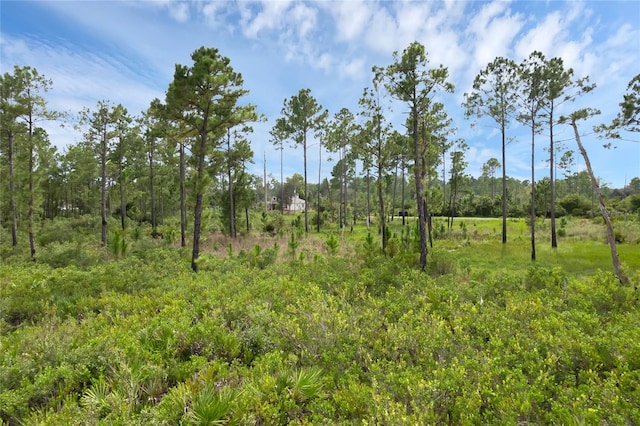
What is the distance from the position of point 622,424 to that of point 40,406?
6.00 meters

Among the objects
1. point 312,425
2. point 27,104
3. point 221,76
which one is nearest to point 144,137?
point 27,104

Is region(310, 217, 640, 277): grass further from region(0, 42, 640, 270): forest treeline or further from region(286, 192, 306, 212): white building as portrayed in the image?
region(286, 192, 306, 212): white building

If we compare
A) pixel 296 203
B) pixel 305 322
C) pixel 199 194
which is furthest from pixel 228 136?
pixel 296 203

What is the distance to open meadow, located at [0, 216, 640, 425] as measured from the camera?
2.92m

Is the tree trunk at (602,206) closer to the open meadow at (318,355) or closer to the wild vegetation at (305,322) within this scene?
the wild vegetation at (305,322)

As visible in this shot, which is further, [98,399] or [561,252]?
[561,252]

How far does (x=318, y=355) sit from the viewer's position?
14.0 ft

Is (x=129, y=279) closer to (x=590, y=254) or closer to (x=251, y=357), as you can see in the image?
(x=251, y=357)

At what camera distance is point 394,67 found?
11219 millimetres

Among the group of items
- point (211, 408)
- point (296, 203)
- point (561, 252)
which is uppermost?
point (296, 203)

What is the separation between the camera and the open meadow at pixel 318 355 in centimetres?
292

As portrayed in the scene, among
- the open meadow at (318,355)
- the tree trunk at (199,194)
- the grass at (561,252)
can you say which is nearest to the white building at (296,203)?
the grass at (561,252)

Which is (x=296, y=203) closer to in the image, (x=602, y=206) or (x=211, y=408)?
(x=602, y=206)

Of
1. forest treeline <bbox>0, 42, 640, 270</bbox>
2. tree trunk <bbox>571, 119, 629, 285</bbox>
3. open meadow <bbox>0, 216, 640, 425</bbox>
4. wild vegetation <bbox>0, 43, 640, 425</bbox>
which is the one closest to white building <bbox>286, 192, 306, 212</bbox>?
forest treeline <bbox>0, 42, 640, 270</bbox>
